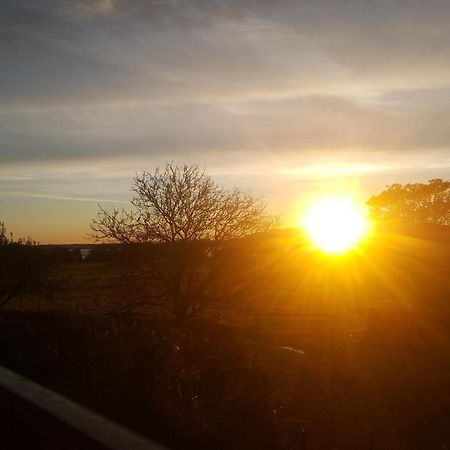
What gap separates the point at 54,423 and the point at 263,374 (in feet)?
28.2

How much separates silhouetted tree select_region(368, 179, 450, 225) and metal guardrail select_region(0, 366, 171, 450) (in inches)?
2674

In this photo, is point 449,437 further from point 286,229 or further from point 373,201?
point 373,201

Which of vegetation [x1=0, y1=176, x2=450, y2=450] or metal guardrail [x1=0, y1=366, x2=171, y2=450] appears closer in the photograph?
metal guardrail [x1=0, y1=366, x2=171, y2=450]

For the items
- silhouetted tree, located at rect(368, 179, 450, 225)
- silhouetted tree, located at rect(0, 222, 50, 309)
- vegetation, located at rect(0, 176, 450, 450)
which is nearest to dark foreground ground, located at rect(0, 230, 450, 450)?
vegetation, located at rect(0, 176, 450, 450)

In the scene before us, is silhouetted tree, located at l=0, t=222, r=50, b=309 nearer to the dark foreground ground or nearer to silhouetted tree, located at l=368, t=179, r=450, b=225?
the dark foreground ground

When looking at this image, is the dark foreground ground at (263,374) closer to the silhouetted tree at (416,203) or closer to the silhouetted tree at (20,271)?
the silhouetted tree at (20,271)

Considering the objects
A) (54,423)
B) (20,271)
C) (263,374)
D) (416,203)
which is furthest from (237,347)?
(416,203)

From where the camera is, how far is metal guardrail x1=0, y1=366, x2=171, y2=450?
3130mm

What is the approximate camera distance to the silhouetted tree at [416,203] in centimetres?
7143

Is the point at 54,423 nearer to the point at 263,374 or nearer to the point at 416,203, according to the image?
the point at 263,374

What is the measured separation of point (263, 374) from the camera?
11.8 metres

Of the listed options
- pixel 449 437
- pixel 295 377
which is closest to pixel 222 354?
pixel 295 377

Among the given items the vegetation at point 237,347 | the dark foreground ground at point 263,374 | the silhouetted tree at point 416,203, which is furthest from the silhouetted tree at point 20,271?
the silhouetted tree at point 416,203

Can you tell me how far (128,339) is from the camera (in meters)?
8.16
